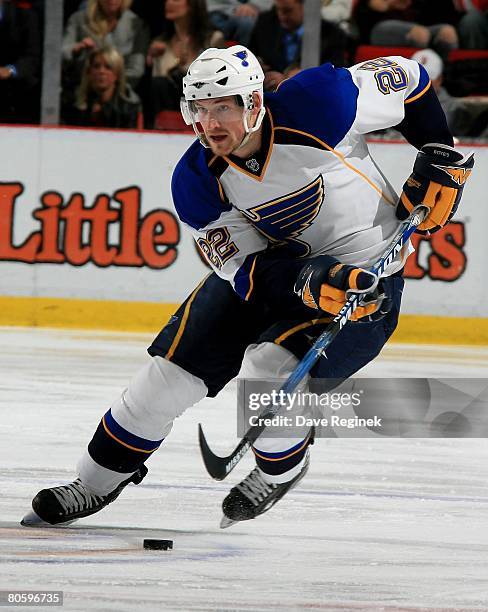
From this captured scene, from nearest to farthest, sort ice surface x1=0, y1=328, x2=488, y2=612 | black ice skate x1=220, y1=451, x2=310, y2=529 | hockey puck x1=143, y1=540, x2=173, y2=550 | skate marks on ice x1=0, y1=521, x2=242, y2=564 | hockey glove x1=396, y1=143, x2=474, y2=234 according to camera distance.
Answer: ice surface x1=0, y1=328, x2=488, y2=612
skate marks on ice x1=0, y1=521, x2=242, y2=564
hockey puck x1=143, y1=540, x2=173, y2=550
black ice skate x1=220, y1=451, x2=310, y2=529
hockey glove x1=396, y1=143, x2=474, y2=234

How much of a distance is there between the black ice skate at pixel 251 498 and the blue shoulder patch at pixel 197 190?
1.90 feet

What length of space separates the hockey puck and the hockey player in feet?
0.79

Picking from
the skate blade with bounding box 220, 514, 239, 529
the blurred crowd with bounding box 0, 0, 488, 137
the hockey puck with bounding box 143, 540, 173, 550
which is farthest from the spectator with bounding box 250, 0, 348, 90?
the hockey puck with bounding box 143, 540, 173, 550

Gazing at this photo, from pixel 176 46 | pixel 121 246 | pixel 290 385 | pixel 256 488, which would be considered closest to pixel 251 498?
pixel 256 488

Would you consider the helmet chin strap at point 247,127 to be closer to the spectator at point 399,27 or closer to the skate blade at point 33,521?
the skate blade at point 33,521

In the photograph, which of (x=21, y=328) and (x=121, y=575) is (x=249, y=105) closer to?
(x=121, y=575)

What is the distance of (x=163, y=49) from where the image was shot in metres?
6.94

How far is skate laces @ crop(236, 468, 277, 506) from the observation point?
9.33 feet

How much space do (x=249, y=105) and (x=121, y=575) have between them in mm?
956

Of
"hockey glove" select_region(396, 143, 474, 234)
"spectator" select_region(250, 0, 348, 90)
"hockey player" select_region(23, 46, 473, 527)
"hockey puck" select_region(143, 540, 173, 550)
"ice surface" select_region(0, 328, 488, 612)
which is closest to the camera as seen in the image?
"ice surface" select_region(0, 328, 488, 612)

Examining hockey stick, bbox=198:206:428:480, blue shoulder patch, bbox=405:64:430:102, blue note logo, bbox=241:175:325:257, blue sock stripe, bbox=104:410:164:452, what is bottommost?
blue sock stripe, bbox=104:410:164:452

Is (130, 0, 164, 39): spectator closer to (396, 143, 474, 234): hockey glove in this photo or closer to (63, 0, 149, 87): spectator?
(63, 0, 149, 87): spectator

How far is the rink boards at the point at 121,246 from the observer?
21.5 feet

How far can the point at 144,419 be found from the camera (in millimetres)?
2814
